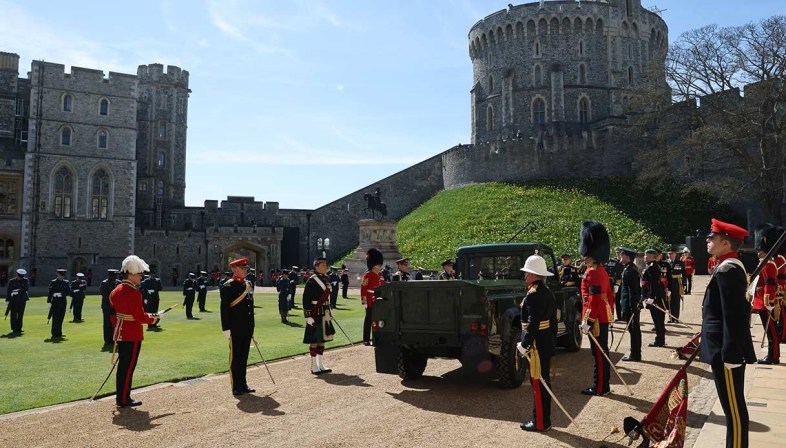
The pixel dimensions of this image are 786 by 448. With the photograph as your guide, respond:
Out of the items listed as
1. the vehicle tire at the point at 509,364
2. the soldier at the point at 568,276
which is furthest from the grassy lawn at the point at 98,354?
the soldier at the point at 568,276

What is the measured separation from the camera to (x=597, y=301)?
27.3ft

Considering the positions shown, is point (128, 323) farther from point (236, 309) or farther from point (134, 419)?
point (236, 309)

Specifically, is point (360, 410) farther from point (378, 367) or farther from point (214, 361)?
point (214, 361)

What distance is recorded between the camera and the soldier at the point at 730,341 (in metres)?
4.66

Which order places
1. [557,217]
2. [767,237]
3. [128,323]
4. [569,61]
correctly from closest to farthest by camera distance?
[128,323], [767,237], [557,217], [569,61]

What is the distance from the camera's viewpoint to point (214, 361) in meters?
10.3

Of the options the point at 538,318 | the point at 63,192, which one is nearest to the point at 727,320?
the point at 538,318

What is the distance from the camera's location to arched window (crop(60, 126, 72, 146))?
138 feet

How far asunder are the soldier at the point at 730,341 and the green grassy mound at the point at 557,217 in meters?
29.4

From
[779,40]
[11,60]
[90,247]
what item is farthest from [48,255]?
[779,40]

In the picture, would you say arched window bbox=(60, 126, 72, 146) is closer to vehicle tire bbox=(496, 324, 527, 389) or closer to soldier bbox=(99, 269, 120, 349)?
soldier bbox=(99, 269, 120, 349)

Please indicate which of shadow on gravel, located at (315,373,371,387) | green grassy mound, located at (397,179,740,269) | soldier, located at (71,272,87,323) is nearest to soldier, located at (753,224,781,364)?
shadow on gravel, located at (315,373,371,387)

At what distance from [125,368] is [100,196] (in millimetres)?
40869

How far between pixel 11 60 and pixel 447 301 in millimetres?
51079
